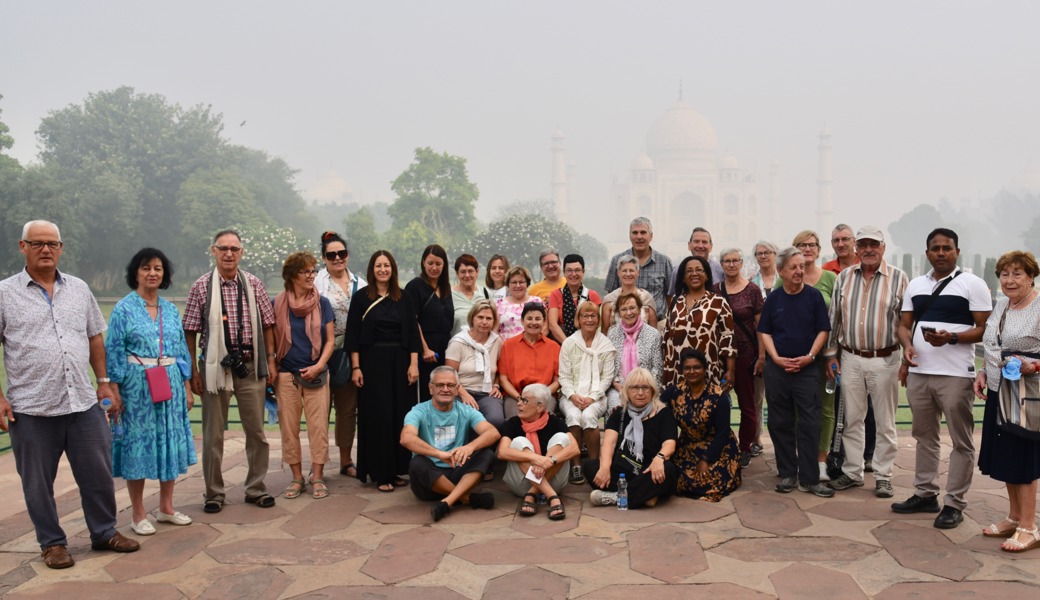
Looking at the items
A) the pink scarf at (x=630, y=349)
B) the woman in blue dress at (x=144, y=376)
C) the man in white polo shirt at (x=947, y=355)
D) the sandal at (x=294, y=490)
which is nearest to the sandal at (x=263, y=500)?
the sandal at (x=294, y=490)

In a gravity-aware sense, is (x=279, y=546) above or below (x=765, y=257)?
below

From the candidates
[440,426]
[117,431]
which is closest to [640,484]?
[440,426]

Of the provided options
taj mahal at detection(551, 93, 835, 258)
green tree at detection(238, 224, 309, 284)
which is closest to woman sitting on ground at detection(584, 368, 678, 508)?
green tree at detection(238, 224, 309, 284)

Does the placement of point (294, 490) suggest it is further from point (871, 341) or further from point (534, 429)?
point (871, 341)

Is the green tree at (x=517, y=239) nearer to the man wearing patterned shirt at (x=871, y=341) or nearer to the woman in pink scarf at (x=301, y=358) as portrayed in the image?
the woman in pink scarf at (x=301, y=358)

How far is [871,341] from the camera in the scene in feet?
14.8

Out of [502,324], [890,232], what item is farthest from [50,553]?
[890,232]

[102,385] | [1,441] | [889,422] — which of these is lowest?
[1,441]

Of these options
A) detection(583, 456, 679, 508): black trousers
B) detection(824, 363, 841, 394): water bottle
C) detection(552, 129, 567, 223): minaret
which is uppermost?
detection(552, 129, 567, 223): minaret

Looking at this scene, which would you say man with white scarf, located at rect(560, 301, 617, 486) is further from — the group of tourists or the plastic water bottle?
the plastic water bottle

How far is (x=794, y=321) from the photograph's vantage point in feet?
15.2

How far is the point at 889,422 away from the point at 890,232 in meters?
81.2

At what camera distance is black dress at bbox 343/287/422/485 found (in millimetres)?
4836

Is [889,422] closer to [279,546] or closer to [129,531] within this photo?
[279,546]
